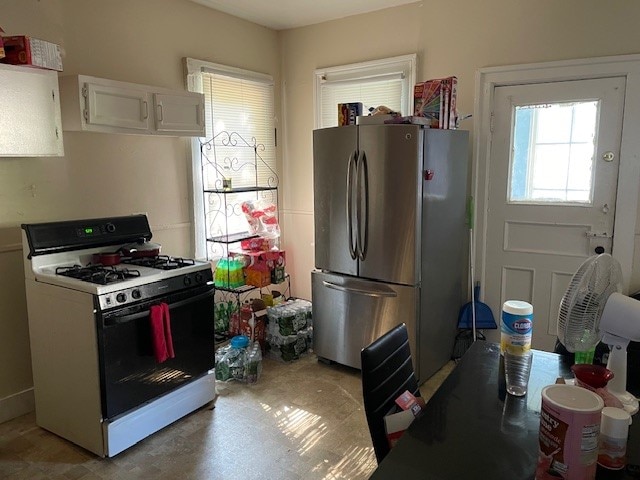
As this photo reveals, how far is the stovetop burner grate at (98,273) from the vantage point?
247cm

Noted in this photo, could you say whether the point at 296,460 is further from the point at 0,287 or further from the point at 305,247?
the point at 305,247

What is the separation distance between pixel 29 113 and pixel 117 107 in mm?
518

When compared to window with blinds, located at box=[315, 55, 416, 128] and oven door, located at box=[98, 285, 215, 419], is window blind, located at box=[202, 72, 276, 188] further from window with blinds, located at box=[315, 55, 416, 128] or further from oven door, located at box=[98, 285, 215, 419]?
oven door, located at box=[98, 285, 215, 419]

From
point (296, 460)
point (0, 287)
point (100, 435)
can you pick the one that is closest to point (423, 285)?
point (296, 460)

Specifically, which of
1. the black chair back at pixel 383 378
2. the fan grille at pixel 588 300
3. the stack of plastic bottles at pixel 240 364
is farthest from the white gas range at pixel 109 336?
the fan grille at pixel 588 300

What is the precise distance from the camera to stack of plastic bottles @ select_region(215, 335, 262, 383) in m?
3.32

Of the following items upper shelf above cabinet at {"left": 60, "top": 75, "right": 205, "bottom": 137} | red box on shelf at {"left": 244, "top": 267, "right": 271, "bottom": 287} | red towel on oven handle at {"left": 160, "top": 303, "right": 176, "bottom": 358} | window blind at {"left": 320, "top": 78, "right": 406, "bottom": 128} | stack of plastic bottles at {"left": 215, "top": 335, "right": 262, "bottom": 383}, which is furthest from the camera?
window blind at {"left": 320, "top": 78, "right": 406, "bottom": 128}

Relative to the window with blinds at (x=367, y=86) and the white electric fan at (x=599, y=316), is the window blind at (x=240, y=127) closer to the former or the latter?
the window with blinds at (x=367, y=86)

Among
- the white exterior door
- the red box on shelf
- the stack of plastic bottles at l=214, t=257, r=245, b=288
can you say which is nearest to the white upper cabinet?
the stack of plastic bottles at l=214, t=257, r=245, b=288

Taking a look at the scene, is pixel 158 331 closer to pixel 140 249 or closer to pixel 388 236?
pixel 140 249

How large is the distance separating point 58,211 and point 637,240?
3622 mm

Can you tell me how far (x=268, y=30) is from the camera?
4.32 metres

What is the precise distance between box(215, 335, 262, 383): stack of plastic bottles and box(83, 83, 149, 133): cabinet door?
1.57 m

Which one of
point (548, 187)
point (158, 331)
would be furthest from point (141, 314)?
point (548, 187)
